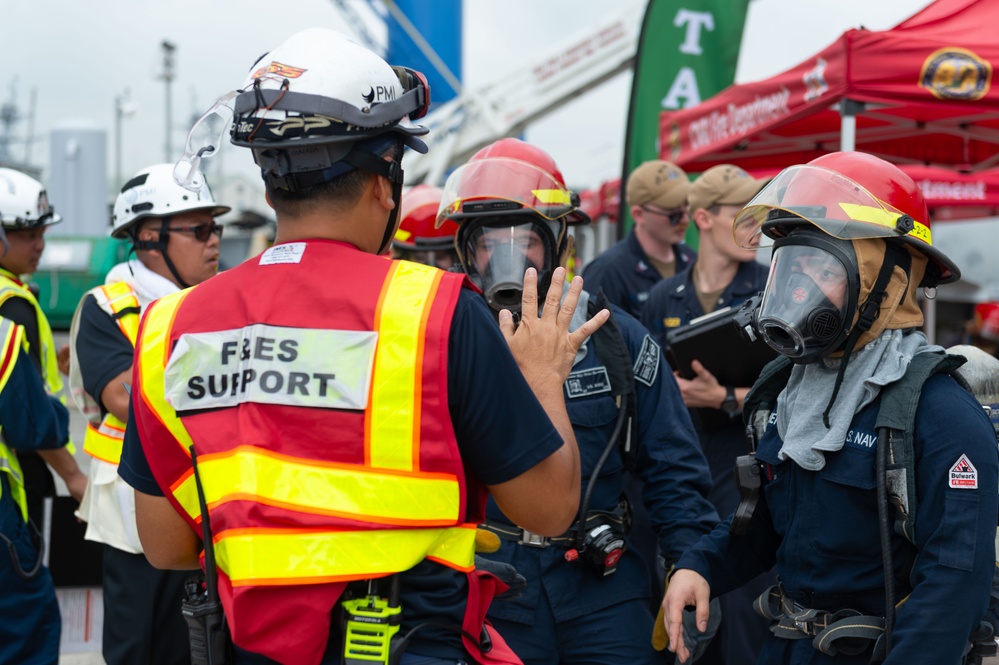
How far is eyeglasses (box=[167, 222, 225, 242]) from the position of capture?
13.5ft

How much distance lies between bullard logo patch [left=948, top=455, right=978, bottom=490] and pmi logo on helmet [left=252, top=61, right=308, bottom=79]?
1.52m

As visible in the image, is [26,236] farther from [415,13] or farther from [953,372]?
[415,13]

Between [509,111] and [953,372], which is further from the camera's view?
[509,111]

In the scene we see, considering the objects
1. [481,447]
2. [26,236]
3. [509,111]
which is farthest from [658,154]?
[509,111]

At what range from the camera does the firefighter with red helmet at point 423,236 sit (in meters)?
5.43

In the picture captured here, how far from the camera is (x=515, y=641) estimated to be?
2.87 meters

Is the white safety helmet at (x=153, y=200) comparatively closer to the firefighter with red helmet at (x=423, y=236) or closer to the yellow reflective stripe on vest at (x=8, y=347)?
the yellow reflective stripe on vest at (x=8, y=347)

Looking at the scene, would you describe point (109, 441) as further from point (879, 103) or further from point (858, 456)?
point (879, 103)

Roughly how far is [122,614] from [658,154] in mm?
6626

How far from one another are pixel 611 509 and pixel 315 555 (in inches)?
57.9

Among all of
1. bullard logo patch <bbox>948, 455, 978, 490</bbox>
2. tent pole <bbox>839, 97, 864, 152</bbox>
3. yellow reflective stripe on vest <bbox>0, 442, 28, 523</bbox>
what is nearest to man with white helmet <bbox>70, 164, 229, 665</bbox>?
yellow reflective stripe on vest <bbox>0, 442, 28, 523</bbox>

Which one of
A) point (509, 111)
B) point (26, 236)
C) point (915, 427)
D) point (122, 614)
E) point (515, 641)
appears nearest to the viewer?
point (915, 427)

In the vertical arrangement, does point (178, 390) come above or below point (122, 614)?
above

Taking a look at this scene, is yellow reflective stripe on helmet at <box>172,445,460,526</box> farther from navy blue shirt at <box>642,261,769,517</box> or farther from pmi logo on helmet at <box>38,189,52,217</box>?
pmi logo on helmet at <box>38,189,52,217</box>
